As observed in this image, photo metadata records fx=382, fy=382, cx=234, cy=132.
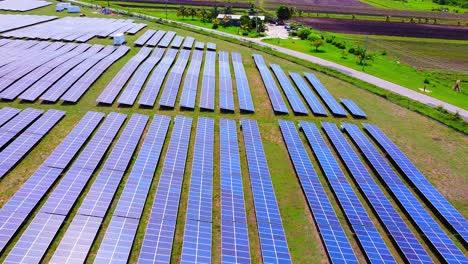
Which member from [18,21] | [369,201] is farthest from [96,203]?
[18,21]

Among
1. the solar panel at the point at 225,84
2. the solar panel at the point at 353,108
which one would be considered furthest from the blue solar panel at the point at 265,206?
the solar panel at the point at 353,108

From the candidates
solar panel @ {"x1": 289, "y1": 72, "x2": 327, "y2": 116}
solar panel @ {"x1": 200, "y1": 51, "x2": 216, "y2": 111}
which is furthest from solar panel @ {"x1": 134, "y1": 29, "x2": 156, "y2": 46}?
solar panel @ {"x1": 289, "y1": 72, "x2": 327, "y2": 116}

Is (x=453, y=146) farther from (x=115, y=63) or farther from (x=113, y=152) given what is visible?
(x=115, y=63)

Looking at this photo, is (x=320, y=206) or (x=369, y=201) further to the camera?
(x=369, y=201)

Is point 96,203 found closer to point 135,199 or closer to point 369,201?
point 135,199

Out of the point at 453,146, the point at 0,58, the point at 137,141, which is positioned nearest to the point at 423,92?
the point at 453,146

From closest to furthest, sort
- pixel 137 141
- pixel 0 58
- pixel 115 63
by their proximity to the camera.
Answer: pixel 137 141 < pixel 0 58 < pixel 115 63

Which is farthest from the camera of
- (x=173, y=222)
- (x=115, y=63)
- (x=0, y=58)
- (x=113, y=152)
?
(x=115, y=63)
